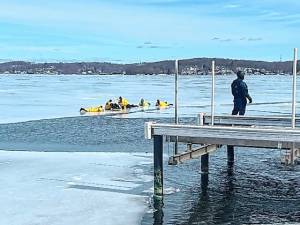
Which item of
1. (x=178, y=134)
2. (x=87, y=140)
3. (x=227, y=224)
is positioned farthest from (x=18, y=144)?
(x=227, y=224)

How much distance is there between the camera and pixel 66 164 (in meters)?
15.0

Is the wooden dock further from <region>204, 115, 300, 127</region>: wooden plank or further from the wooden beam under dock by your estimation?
<region>204, 115, 300, 127</region>: wooden plank

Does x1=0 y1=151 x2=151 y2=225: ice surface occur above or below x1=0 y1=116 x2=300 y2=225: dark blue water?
above

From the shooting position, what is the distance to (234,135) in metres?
10.7

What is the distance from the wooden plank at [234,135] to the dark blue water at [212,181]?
1.34 m

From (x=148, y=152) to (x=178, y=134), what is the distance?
247 inches

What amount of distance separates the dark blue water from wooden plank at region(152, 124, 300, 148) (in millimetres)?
1337

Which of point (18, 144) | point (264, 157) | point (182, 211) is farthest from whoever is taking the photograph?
point (18, 144)

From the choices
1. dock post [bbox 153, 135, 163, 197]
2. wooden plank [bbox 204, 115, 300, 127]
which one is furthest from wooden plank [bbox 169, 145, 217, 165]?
wooden plank [bbox 204, 115, 300, 127]

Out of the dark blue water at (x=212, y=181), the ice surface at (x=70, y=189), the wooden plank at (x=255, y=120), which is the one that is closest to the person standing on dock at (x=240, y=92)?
the wooden plank at (x=255, y=120)

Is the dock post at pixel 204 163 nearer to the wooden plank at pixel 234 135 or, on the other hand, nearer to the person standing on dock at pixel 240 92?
the person standing on dock at pixel 240 92

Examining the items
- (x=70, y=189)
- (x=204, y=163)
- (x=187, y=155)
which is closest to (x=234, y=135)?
(x=187, y=155)

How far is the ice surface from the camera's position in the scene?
989 cm

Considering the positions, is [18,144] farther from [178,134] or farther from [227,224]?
[227,224]
